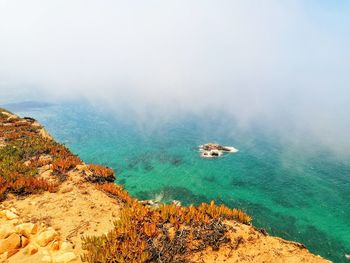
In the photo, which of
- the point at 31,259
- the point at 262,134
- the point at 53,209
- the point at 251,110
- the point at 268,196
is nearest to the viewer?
the point at 31,259

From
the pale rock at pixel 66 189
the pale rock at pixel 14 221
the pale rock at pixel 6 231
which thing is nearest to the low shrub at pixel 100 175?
the pale rock at pixel 66 189

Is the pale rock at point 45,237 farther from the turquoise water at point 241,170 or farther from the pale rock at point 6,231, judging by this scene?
the turquoise water at point 241,170

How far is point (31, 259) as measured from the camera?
1051cm

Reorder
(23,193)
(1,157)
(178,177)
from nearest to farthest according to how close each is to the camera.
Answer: (23,193), (1,157), (178,177)

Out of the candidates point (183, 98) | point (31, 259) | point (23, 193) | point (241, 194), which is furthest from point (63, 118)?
point (31, 259)

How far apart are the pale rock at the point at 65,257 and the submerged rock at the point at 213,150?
41.7m

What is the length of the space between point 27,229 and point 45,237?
1.22m

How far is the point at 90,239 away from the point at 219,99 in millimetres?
112006

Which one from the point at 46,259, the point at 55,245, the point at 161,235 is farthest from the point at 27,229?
the point at 161,235

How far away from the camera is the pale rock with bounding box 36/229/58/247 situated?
Answer: 11.4m

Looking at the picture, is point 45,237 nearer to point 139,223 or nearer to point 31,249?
point 31,249

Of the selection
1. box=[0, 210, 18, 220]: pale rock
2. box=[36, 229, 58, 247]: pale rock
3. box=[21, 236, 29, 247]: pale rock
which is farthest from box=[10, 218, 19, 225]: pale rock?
box=[36, 229, 58, 247]: pale rock

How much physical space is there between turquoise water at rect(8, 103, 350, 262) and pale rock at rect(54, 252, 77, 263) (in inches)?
935

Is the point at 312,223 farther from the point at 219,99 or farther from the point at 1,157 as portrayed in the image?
the point at 219,99
